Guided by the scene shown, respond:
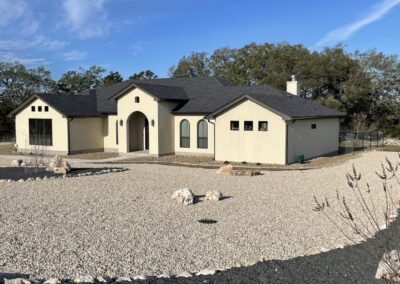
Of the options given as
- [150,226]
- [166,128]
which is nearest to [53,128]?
[166,128]

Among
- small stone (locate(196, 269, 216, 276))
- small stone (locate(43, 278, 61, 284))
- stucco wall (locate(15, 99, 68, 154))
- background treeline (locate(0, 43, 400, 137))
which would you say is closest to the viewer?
small stone (locate(43, 278, 61, 284))

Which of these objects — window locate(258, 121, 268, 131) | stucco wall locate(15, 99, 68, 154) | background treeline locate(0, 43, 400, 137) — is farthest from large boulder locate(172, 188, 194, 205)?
background treeline locate(0, 43, 400, 137)

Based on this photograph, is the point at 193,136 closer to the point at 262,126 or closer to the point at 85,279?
the point at 262,126

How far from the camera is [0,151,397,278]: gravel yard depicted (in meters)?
7.68

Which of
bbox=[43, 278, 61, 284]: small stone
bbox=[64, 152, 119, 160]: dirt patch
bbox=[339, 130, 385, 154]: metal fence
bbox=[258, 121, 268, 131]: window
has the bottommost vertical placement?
bbox=[43, 278, 61, 284]: small stone

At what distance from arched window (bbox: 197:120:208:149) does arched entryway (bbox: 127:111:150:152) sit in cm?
464

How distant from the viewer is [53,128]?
29469 millimetres

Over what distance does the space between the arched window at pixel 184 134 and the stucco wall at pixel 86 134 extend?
6.58m

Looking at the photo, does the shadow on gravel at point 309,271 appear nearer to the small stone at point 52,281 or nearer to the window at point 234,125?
the small stone at point 52,281

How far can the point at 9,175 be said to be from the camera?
716 inches

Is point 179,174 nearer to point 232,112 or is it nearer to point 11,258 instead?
point 232,112

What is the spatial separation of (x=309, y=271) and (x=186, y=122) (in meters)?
21.1

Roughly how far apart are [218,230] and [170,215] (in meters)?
1.84

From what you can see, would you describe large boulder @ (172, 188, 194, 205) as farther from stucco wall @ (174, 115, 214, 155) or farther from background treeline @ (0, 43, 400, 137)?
background treeline @ (0, 43, 400, 137)
